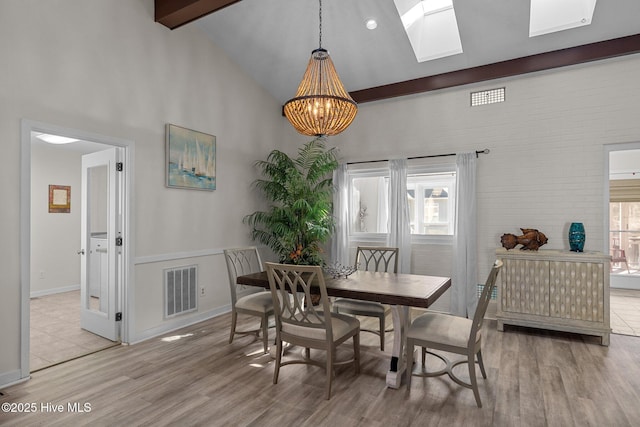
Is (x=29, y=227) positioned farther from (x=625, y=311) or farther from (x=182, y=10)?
(x=625, y=311)

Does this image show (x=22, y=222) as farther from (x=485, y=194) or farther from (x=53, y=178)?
(x=485, y=194)

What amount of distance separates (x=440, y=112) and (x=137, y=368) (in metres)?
4.50

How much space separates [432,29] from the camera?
4305 millimetres

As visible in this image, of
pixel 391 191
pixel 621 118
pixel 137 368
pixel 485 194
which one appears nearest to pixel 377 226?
pixel 391 191

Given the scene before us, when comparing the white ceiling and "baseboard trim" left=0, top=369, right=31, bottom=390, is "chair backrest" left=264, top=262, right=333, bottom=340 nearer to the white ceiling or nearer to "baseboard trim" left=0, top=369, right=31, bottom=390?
"baseboard trim" left=0, top=369, right=31, bottom=390

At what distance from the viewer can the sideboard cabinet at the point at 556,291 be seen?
11.5 feet

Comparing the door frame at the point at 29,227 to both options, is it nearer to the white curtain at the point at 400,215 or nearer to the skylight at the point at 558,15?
the white curtain at the point at 400,215

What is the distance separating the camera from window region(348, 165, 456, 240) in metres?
4.79

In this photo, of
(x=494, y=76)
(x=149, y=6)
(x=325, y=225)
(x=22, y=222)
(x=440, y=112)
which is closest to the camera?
(x=22, y=222)

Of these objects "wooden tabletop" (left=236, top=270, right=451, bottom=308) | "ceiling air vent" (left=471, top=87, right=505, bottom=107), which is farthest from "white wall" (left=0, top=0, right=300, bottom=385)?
"ceiling air vent" (left=471, top=87, right=505, bottom=107)

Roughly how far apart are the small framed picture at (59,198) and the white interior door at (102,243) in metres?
2.90

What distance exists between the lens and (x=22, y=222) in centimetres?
275

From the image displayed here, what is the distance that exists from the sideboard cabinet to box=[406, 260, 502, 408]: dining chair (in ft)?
4.77

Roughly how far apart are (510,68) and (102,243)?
504 cm
